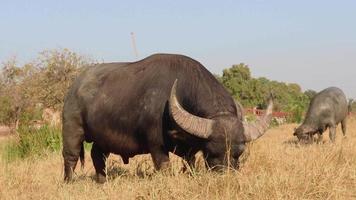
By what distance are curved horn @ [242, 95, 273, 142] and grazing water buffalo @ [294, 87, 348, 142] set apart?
837 centimetres

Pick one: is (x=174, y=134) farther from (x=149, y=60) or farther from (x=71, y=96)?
(x=71, y=96)

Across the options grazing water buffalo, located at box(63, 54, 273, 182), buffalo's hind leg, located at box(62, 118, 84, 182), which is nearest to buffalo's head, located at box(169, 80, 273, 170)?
grazing water buffalo, located at box(63, 54, 273, 182)

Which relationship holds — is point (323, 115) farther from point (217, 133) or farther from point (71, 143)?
point (217, 133)

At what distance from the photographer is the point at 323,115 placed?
14.7 m

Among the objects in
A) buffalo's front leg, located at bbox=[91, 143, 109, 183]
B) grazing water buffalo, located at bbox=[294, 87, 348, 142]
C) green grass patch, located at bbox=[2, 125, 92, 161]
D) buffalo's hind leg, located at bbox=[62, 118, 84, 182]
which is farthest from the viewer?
grazing water buffalo, located at bbox=[294, 87, 348, 142]

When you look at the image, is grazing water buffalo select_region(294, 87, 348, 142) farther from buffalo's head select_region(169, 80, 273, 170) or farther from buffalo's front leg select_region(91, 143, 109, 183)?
buffalo's head select_region(169, 80, 273, 170)

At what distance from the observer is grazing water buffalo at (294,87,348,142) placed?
14414 mm

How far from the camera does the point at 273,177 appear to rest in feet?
15.1

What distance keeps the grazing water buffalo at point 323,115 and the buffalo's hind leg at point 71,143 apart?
347 inches

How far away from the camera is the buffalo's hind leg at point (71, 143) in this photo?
716 cm

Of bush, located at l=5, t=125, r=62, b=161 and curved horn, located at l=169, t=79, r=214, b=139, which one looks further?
bush, located at l=5, t=125, r=62, b=161

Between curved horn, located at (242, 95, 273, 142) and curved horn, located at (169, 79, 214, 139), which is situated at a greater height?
curved horn, located at (169, 79, 214, 139)

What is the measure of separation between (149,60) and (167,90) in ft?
2.73

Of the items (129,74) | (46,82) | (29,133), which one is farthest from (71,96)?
(46,82)
